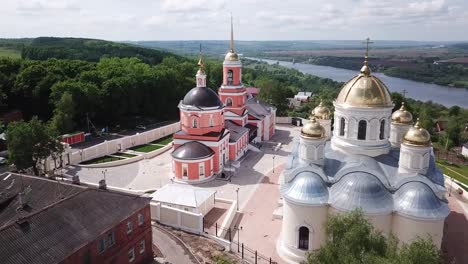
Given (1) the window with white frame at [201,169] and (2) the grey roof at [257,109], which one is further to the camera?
(2) the grey roof at [257,109]

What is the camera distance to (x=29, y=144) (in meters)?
26.3

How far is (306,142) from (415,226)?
20.8ft

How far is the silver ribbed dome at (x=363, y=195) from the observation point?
17.3 meters

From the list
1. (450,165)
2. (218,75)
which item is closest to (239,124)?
(450,165)

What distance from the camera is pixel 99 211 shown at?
1672 cm

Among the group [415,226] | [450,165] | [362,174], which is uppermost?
[362,174]

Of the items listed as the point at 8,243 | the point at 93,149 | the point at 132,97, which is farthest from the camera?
the point at 132,97

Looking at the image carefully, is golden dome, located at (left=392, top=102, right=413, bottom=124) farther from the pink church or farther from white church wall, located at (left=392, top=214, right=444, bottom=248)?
the pink church

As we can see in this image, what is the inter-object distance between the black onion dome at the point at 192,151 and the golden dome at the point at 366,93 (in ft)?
39.9

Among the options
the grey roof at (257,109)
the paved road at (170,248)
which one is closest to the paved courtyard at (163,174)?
the grey roof at (257,109)

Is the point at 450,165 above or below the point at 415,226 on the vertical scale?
below

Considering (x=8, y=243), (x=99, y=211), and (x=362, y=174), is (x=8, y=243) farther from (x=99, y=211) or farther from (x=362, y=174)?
(x=362, y=174)

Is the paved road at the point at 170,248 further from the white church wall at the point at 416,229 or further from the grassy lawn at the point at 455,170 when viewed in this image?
the grassy lawn at the point at 455,170

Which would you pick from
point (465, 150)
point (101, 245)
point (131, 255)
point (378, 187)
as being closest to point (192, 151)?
point (131, 255)
